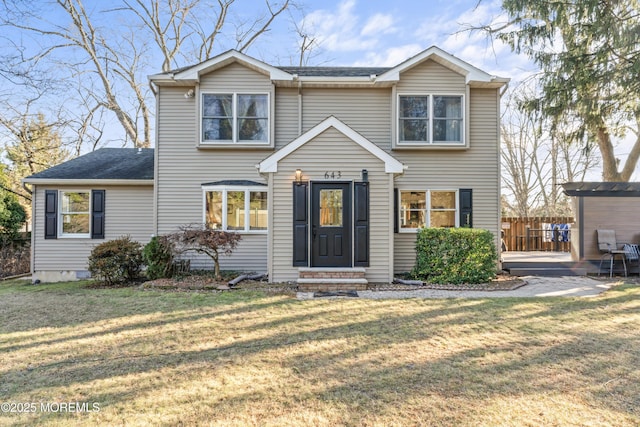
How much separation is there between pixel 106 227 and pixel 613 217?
50.8 ft

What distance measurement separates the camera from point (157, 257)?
8.84 meters

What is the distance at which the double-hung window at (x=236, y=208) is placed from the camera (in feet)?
33.2

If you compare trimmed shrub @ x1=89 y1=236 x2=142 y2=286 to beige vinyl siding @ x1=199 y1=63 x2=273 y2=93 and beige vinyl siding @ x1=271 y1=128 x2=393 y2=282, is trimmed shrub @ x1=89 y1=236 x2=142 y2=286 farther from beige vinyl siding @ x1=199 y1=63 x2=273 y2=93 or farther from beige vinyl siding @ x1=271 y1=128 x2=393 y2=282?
beige vinyl siding @ x1=199 y1=63 x2=273 y2=93

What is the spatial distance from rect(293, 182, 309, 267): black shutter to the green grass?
1899mm

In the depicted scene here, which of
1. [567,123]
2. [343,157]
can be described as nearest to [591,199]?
[567,123]

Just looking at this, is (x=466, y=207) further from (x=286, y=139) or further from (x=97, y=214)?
(x=97, y=214)

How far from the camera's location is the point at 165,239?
8586mm

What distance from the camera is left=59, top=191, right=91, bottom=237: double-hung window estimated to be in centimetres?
1052

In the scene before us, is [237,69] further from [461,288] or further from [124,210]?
[461,288]

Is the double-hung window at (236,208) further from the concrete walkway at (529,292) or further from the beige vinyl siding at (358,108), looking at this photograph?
the concrete walkway at (529,292)

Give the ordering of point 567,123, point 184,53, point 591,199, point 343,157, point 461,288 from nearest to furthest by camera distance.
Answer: point 461,288, point 343,157, point 591,199, point 567,123, point 184,53

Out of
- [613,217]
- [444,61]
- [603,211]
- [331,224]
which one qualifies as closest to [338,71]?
[444,61]

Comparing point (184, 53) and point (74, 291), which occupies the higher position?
point (184, 53)

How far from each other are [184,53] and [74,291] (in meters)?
17.4
